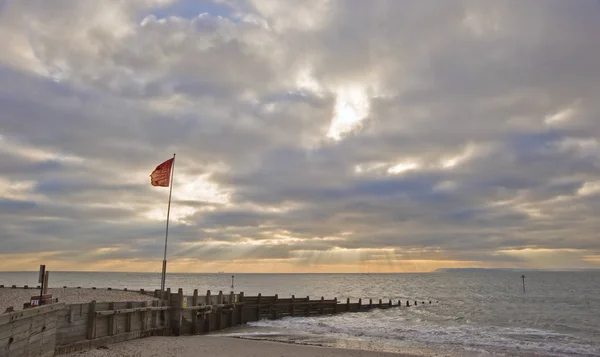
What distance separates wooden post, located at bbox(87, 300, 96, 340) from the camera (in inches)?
821

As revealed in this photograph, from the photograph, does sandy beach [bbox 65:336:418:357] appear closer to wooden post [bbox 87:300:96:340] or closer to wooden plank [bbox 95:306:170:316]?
wooden post [bbox 87:300:96:340]

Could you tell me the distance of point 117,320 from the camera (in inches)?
914

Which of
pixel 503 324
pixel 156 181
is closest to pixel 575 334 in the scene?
pixel 503 324

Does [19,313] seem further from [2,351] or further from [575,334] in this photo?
[575,334]

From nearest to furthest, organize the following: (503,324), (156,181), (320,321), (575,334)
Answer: (156,181) < (575,334) < (320,321) < (503,324)

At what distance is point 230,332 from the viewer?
112 ft

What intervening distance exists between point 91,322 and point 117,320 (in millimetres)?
2314

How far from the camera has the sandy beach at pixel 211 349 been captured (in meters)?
21.0

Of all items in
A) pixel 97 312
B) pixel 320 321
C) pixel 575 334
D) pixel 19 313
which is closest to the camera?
pixel 19 313

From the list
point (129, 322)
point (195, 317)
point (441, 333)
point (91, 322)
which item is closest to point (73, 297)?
point (195, 317)

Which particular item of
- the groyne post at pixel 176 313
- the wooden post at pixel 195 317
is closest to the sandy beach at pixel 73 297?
the groyne post at pixel 176 313

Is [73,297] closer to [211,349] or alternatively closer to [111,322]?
[111,322]

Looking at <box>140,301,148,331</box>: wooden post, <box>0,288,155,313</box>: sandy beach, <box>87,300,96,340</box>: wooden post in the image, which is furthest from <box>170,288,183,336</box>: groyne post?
<box>87,300,96,340</box>: wooden post

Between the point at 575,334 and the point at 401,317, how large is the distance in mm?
17013
